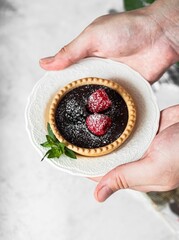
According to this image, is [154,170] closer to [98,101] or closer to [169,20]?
[98,101]

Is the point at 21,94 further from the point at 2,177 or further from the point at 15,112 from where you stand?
the point at 2,177

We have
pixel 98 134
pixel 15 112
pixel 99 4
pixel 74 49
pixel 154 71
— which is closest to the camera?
pixel 98 134

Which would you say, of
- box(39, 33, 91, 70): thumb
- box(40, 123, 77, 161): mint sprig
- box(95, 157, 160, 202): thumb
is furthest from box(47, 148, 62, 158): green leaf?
box(39, 33, 91, 70): thumb

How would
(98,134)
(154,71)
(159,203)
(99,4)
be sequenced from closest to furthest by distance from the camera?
(98,134) → (154,71) → (159,203) → (99,4)

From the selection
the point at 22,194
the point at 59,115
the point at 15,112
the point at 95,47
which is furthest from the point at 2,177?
the point at 95,47

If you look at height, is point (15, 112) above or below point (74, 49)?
below

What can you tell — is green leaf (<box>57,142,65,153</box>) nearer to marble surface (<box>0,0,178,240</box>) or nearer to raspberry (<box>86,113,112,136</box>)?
raspberry (<box>86,113,112,136</box>)

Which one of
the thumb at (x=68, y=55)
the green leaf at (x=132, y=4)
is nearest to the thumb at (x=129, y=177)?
the thumb at (x=68, y=55)
